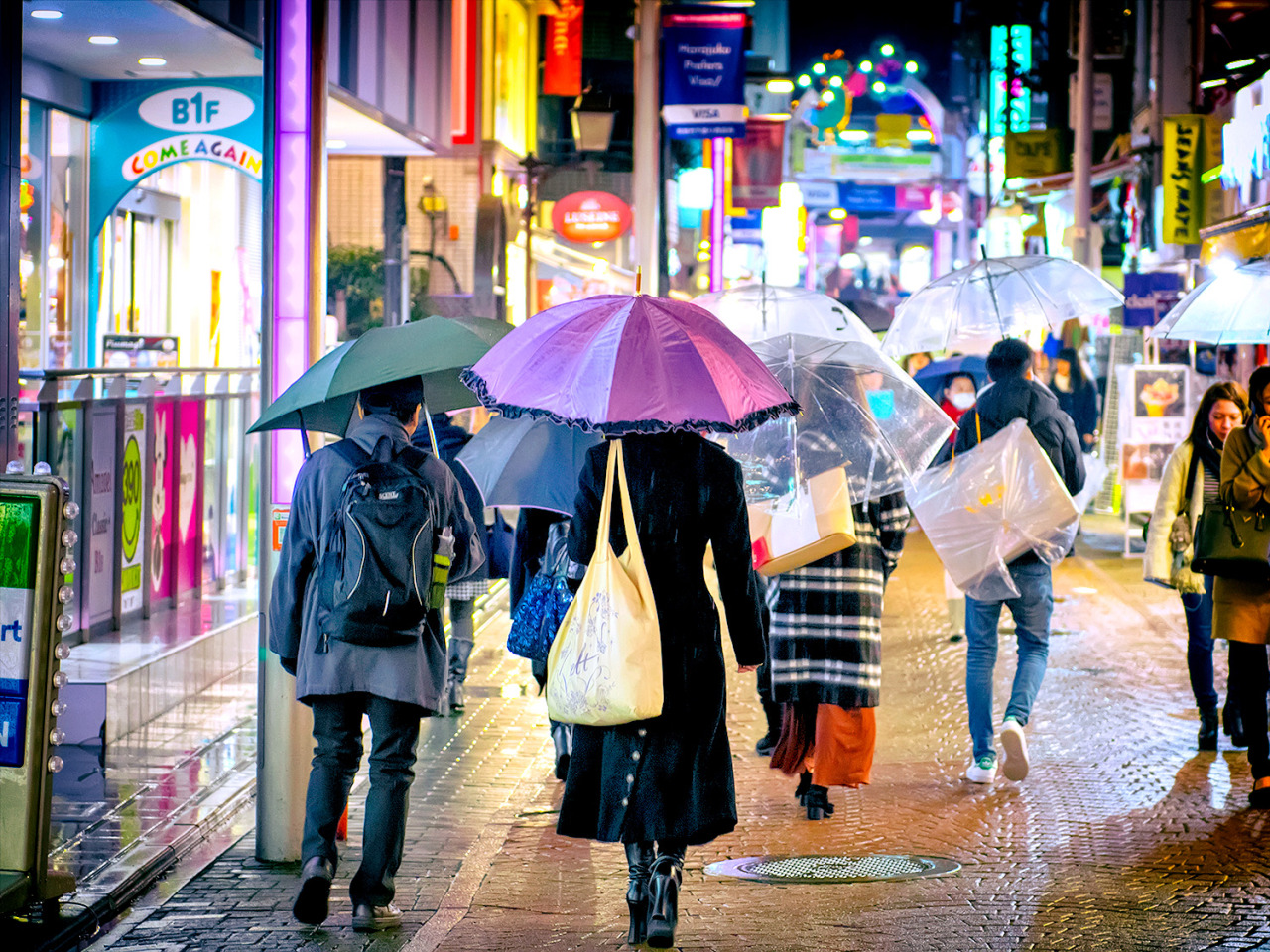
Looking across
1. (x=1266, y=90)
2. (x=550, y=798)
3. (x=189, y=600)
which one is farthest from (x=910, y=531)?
(x=550, y=798)

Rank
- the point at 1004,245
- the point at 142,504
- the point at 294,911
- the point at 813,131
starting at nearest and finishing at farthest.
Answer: the point at 294,911, the point at 142,504, the point at 1004,245, the point at 813,131

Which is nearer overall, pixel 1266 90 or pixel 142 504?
pixel 142 504

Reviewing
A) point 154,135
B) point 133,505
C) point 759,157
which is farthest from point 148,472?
point 759,157

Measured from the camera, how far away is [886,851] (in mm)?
6352

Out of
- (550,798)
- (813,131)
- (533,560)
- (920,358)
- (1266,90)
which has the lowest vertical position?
(550,798)

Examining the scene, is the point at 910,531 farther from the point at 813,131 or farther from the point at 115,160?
the point at 813,131

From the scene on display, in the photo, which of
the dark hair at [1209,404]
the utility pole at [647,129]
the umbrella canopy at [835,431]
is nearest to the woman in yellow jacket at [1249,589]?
the dark hair at [1209,404]

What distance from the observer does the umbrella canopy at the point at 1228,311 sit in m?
8.04

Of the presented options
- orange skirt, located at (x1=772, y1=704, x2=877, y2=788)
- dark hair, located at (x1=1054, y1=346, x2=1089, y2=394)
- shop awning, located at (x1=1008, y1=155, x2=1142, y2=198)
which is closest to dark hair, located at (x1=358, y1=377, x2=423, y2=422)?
orange skirt, located at (x1=772, y1=704, x2=877, y2=788)

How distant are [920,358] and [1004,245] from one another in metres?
15.0

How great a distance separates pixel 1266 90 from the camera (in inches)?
416

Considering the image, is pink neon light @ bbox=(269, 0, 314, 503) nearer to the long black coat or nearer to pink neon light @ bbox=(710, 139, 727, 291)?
the long black coat

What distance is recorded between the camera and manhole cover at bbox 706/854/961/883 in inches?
234

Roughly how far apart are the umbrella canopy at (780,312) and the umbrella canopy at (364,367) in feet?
7.19
